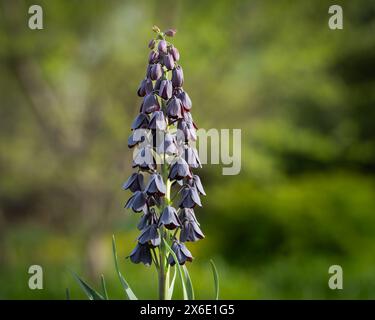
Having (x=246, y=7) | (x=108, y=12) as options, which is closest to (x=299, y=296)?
(x=246, y=7)

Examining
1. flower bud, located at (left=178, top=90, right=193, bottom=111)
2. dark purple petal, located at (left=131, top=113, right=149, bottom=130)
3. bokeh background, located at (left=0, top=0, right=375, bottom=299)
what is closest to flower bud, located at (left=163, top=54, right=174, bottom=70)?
flower bud, located at (left=178, top=90, right=193, bottom=111)

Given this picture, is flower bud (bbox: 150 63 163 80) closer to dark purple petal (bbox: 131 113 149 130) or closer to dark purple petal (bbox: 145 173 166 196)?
dark purple petal (bbox: 131 113 149 130)

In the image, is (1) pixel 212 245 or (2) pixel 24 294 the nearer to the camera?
(2) pixel 24 294

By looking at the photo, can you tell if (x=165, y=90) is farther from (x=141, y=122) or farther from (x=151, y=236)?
(x=151, y=236)

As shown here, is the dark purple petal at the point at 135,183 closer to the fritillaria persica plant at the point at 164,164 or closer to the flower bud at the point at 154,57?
the fritillaria persica plant at the point at 164,164

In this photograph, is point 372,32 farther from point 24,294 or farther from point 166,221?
point 166,221

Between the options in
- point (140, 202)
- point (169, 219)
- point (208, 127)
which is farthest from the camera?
point (208, 127)

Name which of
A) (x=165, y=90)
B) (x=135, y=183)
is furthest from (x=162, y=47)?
(x=135, y=183)
